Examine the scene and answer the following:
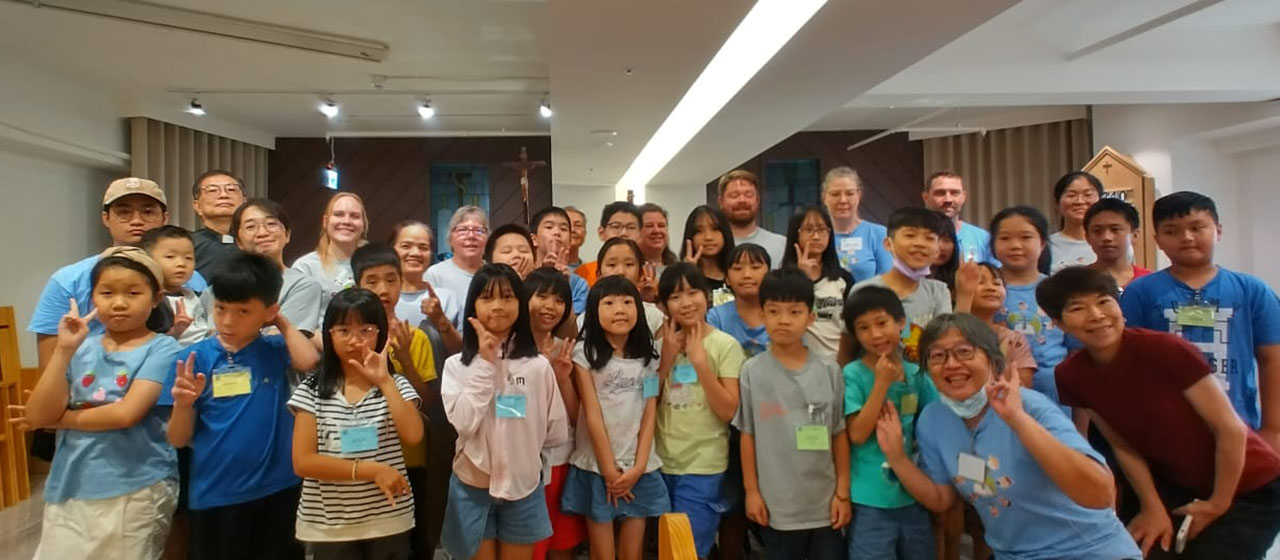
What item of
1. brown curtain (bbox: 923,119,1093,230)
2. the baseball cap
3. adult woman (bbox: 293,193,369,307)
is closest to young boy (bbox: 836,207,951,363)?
adult woman (bbox: 293,193,369,307)

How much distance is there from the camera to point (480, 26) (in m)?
4.15

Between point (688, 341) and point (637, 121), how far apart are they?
9.89ft

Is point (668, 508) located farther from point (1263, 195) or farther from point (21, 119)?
point (1263, 195)

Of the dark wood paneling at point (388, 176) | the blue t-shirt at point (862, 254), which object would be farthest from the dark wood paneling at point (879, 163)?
the blue t-shirt at point (862, 254)

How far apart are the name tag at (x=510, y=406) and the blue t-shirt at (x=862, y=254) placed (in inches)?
66.8

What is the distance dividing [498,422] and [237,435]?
74 centimetres

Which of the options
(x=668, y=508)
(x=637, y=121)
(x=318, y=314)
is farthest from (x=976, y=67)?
(x=318, y=314)

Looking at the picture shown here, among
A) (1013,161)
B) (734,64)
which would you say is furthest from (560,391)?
(1013,161)

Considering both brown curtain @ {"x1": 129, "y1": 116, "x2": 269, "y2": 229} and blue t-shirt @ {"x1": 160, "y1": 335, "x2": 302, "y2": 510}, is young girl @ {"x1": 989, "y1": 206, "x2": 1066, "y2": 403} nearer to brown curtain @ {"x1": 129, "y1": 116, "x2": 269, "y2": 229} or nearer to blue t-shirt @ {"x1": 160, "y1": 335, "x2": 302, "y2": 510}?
blue t-shirt @ {"x1": 160, "y1": 335, "x2": 302, "y2": 510}

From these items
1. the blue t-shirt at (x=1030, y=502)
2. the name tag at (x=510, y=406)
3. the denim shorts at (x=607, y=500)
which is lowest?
the denim shorts at (x=607, y=500)

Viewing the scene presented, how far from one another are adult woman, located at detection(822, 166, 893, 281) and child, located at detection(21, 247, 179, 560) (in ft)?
8.44

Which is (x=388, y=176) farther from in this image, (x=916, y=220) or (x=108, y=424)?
(x=916, y=220)

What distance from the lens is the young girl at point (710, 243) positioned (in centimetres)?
271

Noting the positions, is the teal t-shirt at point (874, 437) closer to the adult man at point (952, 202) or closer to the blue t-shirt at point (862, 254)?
the blue t-shirt at point (862, 254)
